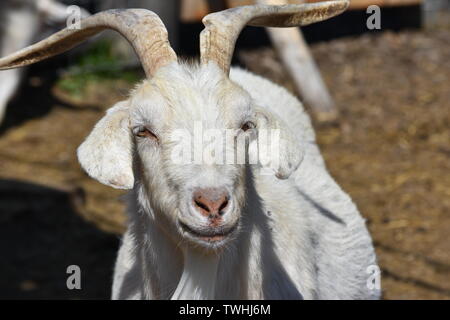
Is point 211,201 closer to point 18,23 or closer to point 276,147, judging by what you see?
point 276,147

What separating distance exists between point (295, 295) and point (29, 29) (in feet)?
16.4

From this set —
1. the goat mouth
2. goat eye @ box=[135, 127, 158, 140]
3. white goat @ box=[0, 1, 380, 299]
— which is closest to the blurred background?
white goat @ box=[0, 1, 380, 299]

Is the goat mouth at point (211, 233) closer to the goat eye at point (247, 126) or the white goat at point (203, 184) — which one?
the white goat at point (203, 184)

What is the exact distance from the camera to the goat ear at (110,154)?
11.2 ft

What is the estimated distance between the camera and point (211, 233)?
319cm

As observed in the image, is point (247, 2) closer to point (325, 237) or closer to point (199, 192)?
point (325, 237)

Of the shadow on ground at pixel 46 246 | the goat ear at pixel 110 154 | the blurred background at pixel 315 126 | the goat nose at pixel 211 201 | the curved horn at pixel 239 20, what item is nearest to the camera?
the goat nose at pixel 211 201

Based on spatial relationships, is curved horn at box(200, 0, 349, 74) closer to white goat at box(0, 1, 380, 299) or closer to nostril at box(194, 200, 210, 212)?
white goat at box(0, 1, 380, 299)

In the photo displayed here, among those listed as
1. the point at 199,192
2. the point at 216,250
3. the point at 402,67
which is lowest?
the point at 216,250

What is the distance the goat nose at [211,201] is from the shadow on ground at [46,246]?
2.72m

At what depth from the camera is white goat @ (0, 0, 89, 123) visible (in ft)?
26.2

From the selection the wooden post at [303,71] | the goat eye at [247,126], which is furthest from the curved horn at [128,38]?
the wooden post at [303,71]

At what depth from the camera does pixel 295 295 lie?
3803 millimetres

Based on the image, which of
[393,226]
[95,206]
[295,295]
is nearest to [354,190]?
[393,226]
